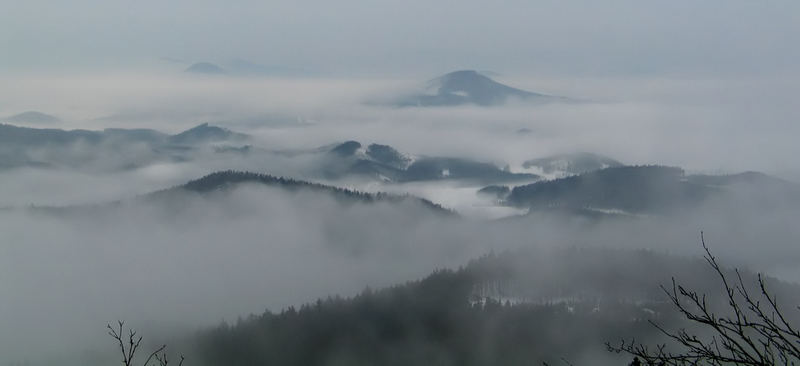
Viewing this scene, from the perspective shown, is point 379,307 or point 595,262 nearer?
point 379,307

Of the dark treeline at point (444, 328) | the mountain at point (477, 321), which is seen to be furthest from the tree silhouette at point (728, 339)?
the dark treeline at point (444, 328)

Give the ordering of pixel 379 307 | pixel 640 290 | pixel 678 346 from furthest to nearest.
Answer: pixel 640 290 < pixel 379 307 < pixel 678 346

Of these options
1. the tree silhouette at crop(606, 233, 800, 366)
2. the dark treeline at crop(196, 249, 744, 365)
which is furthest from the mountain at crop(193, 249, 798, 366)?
the tree silhouette at crop(606, 233, 800, 366)

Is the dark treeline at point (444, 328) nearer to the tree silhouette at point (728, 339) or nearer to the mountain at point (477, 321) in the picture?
the mountain at point (477, 321)

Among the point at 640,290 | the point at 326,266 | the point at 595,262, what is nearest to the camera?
the point at 640,290

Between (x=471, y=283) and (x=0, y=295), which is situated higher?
(x=471, y=283)

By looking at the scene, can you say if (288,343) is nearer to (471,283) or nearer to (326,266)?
(471,283)

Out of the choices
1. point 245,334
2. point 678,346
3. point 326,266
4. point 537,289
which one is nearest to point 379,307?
point 245,334

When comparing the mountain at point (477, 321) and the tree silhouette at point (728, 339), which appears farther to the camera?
the mountain at point (477, 321)
